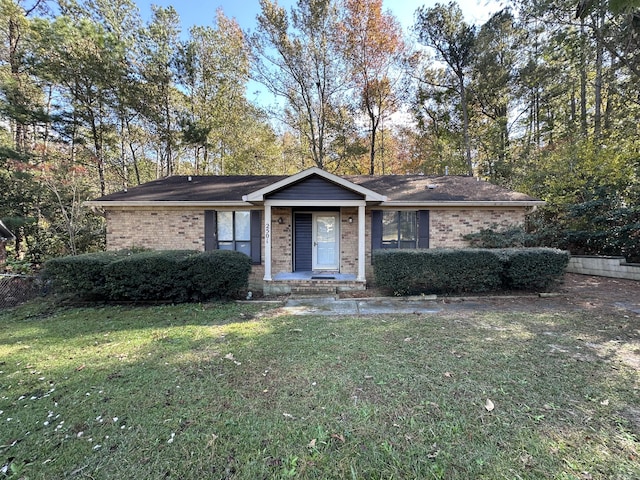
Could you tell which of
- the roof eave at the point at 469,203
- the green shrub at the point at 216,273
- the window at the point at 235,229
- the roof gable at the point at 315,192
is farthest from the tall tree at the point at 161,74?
the roof eave at the point at 469,203

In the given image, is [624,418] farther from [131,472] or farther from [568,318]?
[131,472]

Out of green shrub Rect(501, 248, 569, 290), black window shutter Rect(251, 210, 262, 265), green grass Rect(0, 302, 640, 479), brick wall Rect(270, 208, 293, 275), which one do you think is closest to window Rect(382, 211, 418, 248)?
green shrub Rect(501, 248, 569, 290)

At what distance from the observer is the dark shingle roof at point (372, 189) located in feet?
30.5

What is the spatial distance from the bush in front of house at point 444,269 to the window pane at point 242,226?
4663 millimetres

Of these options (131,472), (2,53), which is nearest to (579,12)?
(131,472)

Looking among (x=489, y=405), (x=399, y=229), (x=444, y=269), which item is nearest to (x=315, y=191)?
(x=399, y=229)

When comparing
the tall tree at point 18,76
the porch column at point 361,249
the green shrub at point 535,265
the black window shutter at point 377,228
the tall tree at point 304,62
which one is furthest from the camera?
the tall tree at point 304,62

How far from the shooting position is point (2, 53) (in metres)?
12.9

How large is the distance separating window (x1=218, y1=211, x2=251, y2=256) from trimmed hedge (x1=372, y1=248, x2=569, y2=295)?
4.71 m

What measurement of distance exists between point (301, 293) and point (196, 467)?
613 centimetres

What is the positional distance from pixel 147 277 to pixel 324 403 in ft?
18.9

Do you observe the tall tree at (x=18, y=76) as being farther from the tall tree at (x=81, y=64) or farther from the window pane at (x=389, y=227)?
the window pane at (x=389, y=227)

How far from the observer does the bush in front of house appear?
7215mm

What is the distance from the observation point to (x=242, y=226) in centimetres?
941
